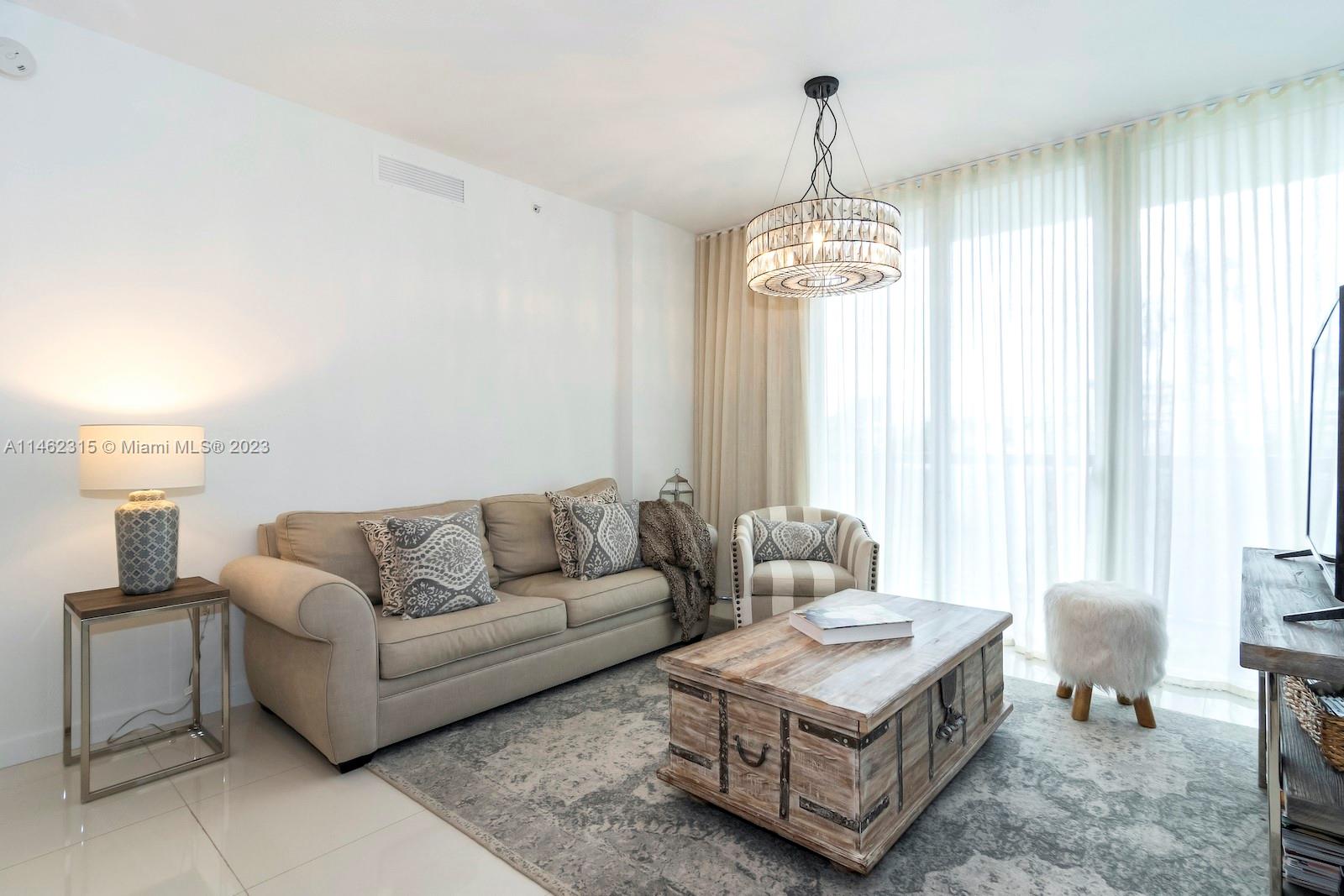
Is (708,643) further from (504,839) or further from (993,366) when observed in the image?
(993,366)

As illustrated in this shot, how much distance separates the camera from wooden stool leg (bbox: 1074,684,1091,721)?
8.99 feet

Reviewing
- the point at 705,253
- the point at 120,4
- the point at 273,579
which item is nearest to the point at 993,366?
the point at 705,253

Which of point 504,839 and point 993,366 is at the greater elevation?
point 993,366

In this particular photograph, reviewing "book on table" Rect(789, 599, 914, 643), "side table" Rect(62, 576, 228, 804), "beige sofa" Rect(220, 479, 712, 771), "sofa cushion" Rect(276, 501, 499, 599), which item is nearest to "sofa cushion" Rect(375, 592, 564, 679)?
"beige sofa" Rect(220, 479, 712, 771)

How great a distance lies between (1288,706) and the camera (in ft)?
6.34

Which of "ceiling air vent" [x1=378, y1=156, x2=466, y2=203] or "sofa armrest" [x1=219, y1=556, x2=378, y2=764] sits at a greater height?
"ceiling air vent" [x1=378, y1=156, x2=466, y2=203]

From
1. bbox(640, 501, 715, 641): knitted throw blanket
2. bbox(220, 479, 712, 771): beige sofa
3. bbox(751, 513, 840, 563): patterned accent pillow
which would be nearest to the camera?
bbox(220, 479, 712, 771): beige sofa

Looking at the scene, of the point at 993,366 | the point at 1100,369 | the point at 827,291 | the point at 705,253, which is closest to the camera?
the point at 827,291

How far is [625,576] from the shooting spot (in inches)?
141

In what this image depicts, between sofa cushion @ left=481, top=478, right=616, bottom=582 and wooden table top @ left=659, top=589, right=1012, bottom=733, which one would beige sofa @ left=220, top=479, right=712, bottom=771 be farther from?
wooden table top @ left=659, top=589, right=1012, bottom=733

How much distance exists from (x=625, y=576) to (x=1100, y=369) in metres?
2.67

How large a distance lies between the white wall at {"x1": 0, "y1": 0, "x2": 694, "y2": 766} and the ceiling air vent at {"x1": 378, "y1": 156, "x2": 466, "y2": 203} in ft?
0.16

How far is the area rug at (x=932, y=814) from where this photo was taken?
1.78 metres

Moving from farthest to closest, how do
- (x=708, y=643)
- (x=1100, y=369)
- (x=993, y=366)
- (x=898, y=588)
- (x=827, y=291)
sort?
(x=898, y=588) → (x=993, y=366) → (x=1100, y=369) → (x=827, y=291) → (x=708, y=643)
